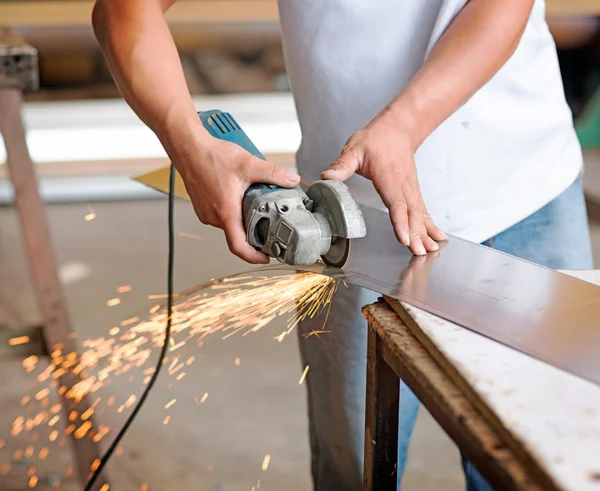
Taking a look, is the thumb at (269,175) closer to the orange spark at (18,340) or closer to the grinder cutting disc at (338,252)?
the grinder cutting disc at (338,252)

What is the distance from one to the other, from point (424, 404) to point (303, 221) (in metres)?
0.26

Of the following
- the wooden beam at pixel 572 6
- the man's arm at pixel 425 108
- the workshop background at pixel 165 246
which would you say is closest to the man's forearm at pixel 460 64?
the man's arm at pixel 425 108

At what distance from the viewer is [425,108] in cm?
97

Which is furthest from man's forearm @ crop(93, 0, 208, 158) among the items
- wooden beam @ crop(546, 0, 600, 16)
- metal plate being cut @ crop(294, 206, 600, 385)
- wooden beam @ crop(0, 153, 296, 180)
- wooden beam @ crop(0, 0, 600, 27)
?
wooden beam @ crop(546, 0, 600, 16)

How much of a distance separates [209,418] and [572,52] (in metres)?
3.13

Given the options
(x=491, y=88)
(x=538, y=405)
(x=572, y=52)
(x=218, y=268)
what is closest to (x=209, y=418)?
(x=218, y=268)

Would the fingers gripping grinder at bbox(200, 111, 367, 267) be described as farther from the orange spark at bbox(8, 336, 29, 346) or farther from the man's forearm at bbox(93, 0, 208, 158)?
the orange spark at bbox(8, 336, 29, 346)

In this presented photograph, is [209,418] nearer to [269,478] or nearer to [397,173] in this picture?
[269,478]

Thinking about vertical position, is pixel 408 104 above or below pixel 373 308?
above

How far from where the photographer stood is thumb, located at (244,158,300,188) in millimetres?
911

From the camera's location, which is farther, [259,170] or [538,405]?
[259,170]

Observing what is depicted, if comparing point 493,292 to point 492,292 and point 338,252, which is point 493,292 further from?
point 338,252

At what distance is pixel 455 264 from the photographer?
896 millimetres

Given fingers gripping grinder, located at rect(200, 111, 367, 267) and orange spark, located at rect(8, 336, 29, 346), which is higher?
fingers gripping grinder, located at rect(200, 111, 367, 267)
